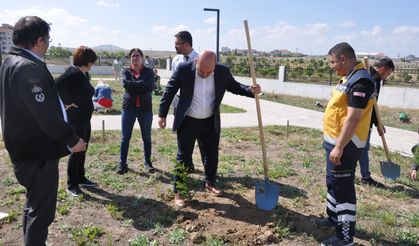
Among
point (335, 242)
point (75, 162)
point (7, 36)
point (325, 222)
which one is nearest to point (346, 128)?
point (335, 242)

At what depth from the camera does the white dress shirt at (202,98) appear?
4.21 m

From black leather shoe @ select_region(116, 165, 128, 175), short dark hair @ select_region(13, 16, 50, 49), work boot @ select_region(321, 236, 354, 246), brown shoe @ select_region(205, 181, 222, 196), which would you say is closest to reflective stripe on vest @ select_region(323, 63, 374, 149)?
work boot @ select_region(321, 236, 354, 246)

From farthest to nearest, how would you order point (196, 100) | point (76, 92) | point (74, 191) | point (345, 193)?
1. point (74, 191)
2. point (76, 92)
3. point (196, 100)
4. point (345, 193)

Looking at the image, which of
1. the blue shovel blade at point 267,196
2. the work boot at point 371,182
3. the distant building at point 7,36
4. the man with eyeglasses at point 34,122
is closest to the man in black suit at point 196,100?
the blue shovel blade at point 267,196

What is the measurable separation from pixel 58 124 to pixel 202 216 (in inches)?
75.9

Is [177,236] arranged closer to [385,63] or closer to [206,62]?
[206,62]

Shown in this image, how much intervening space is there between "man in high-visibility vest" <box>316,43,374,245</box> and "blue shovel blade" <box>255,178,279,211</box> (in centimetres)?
73

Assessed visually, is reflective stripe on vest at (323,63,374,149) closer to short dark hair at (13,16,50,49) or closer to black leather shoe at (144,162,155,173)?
short dark hair at (13,16,50,49)

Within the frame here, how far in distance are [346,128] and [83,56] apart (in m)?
2.95

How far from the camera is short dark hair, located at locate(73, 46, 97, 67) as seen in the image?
4.40 meters

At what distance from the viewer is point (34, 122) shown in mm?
2729

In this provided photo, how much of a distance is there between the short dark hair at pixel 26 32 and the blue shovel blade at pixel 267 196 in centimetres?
260

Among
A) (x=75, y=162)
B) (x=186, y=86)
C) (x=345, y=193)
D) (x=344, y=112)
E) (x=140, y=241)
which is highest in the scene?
(x=186, y=86)

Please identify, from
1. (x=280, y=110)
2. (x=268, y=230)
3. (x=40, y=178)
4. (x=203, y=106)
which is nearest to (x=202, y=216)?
(x=268, y=230)
